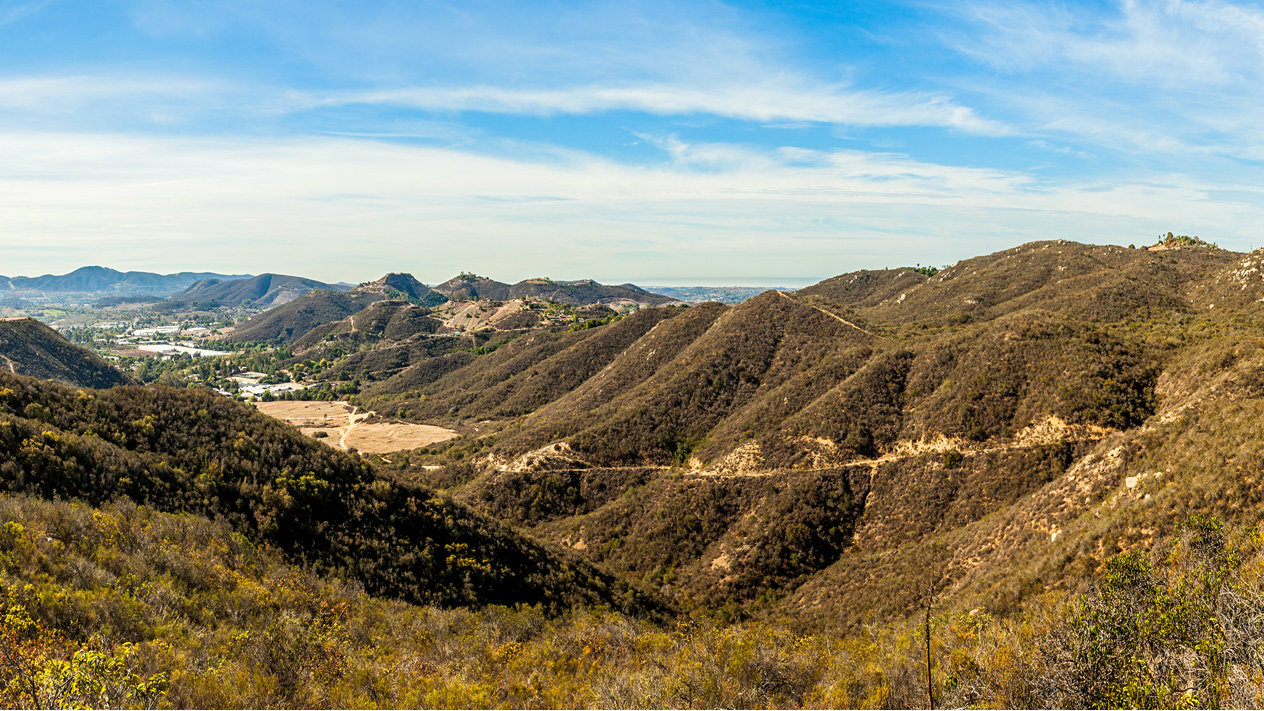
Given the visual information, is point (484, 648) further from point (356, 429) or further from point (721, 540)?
point (356, 429)

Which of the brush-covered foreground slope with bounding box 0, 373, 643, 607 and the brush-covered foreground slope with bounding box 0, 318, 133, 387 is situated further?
the brush-covered foreground slope with bounding box 0, 318, 133, 387

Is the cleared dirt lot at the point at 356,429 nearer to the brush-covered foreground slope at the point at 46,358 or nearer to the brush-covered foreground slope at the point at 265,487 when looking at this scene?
the brush-covered foreground slope at the point at 46,358

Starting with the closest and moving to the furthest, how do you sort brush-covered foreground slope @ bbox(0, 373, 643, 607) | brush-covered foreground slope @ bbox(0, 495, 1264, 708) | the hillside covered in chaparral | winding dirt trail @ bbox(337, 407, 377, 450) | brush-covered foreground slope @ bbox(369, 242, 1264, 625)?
brush-covered foreground slope @ bbox(0, 495, 1264, 708), the hillside covered in chaparral, brush-covered foreground slope @ bbox(0, 373, 643, 607), brush-covered foreground slope @ bbox(369, 242, 1264, 625), winding dirt trail @ bbox(337, 407, 377, 450)

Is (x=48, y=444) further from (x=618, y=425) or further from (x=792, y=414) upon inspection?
(x=792, y=414)

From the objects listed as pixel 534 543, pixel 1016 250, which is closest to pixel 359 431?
pixel 534 543

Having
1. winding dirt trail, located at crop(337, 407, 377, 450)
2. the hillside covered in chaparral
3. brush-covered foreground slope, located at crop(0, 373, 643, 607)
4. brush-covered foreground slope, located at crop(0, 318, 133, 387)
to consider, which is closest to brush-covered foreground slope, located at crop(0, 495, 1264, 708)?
the hillside covered in chaparral

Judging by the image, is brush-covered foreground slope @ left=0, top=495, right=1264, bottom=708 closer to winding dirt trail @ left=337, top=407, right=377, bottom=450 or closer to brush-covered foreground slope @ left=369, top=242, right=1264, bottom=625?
brush-covered foreground slope @ left=369, top=242, right=1264, bottom=625

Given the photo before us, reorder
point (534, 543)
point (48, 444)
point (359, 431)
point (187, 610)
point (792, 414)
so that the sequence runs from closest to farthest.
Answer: point (187, 610), point (48, 444), point (534, 543), point (792, 414), point (359, 431)
